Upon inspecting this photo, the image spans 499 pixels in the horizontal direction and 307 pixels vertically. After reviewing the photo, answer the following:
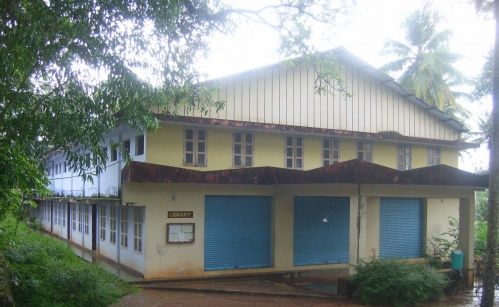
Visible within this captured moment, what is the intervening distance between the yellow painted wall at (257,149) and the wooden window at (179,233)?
1752 mm

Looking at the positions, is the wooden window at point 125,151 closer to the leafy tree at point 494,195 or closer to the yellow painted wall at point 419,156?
the leafy tree at point 494,195

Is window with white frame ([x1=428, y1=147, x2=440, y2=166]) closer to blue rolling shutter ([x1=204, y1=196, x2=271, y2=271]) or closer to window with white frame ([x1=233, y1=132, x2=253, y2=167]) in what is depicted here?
blue rolling shutter ([x1=204, y1=196, x2=271, y2=271])

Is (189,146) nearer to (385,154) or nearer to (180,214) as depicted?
(180,214)

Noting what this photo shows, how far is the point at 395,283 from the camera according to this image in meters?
11.8

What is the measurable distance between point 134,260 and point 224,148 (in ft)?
14.3

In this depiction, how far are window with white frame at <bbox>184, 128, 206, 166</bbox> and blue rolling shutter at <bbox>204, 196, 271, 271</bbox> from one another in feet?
4.05

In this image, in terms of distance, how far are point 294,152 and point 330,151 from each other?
1487mm

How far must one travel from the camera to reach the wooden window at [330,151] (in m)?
17.4

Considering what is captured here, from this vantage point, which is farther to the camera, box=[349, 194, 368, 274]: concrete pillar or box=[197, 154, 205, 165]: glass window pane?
box=[197, 154, 205, 165]: glass window pane

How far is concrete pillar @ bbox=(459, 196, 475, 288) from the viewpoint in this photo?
1476 cm

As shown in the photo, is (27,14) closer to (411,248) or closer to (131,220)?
(131,220)

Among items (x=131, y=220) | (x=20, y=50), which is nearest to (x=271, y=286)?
(x=131, y=220)

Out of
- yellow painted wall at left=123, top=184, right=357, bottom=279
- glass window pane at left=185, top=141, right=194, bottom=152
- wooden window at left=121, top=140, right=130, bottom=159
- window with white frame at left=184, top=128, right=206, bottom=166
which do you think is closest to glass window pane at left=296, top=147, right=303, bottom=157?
yellow painted wall at left=123, top=184, right=357, bottom=279

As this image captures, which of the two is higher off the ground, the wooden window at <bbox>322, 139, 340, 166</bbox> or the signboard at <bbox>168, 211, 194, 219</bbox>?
the wooden window at <bbox>322, 139, 340, 166</bbox>
